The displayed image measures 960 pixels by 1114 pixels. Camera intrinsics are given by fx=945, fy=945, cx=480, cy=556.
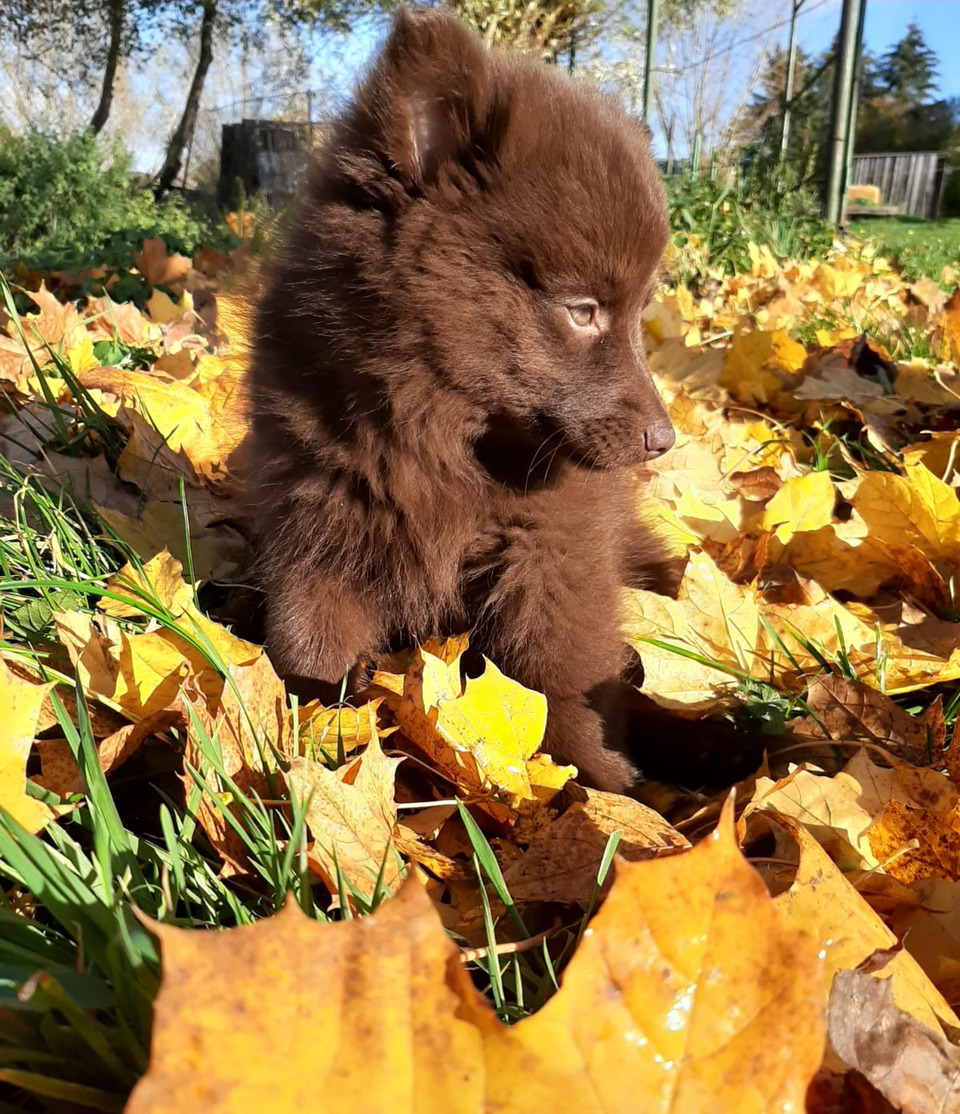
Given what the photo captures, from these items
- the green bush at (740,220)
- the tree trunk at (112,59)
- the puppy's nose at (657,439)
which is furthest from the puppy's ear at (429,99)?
the tree trunk at (112,59)

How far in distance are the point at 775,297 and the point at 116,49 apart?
559 inches

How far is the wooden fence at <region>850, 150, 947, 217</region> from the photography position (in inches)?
1340

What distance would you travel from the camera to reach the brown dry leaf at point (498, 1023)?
2.32 ft

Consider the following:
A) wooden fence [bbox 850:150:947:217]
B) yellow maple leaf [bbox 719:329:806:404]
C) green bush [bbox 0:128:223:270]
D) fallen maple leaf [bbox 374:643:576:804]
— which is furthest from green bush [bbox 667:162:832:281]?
wooden fence [bbox 850:150:947:217]

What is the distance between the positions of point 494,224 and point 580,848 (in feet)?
3.52

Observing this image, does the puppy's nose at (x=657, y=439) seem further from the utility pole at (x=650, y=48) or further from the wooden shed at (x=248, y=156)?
the wooden shed at (x=248, y=156)

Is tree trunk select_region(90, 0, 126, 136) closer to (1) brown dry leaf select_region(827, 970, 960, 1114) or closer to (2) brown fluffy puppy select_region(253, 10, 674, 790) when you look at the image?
(2) brown fluffy puppy select_region(253, 10, 674, 790)

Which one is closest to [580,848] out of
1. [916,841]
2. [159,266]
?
[916,841]

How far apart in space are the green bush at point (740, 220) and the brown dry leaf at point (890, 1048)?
6114mm

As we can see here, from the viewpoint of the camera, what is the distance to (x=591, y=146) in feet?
5.70

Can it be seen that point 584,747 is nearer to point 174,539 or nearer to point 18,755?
point 18,755

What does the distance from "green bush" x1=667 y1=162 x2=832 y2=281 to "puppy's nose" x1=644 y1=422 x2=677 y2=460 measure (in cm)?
502

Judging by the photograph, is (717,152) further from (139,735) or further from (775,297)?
(139,735)

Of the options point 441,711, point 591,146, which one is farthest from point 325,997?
point 591,146
